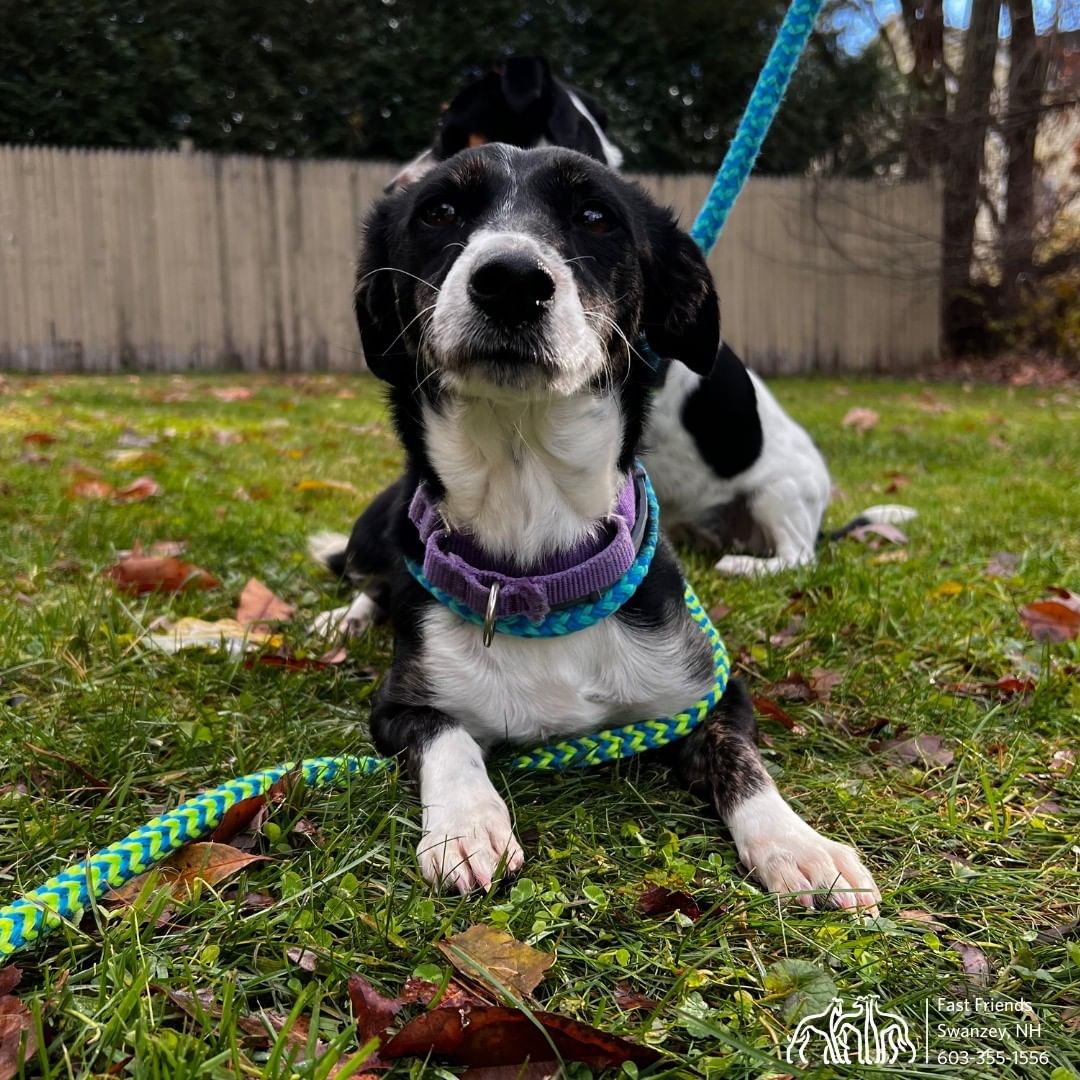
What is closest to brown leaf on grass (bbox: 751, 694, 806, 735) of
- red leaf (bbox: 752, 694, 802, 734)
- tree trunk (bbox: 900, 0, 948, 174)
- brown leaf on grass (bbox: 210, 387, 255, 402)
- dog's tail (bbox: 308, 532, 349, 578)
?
red leaf (bbox: 752, 694, 802, 734)

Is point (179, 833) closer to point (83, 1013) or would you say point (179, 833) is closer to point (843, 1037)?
point (83, 1013)

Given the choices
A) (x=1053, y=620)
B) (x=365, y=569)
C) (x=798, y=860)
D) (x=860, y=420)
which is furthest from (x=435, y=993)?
(x=860, y=420)

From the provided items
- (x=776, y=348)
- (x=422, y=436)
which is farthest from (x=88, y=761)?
(x=776, y=348)

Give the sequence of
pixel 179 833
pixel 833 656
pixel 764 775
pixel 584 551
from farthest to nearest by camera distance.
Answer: pixel 833 656, pixel 584 551, pixel 764 775, pixel 179 833

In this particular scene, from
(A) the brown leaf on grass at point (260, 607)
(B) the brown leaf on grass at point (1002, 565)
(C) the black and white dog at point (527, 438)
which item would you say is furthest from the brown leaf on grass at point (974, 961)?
(B) the brown leaf on grass at point (1002, 565)

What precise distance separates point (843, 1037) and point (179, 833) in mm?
1098

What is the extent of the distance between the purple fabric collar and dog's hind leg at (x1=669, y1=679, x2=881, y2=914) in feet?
A: 1.36

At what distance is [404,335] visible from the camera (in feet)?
7.95

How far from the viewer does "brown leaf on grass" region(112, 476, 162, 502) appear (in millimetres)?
4516

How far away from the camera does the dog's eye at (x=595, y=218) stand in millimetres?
2379

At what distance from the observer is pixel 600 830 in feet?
6.30

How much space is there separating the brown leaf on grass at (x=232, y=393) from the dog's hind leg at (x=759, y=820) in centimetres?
767

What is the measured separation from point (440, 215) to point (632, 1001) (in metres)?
1.80

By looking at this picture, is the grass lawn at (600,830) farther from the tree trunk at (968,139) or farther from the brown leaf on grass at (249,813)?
the tree trunk at (968,139)
